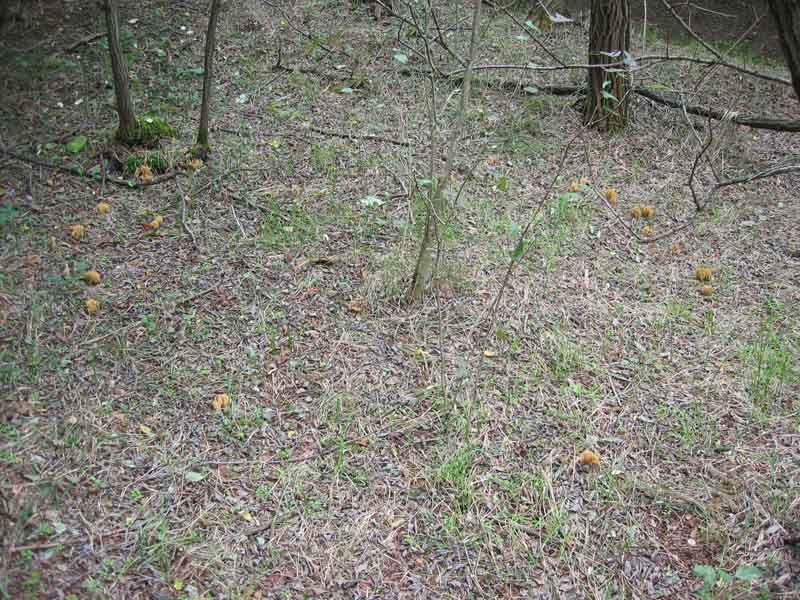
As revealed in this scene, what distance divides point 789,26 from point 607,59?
374cm

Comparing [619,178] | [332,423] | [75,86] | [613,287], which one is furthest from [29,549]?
[619,178]

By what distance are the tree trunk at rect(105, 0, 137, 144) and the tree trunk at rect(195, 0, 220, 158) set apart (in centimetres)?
46

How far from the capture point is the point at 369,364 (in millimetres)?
3273

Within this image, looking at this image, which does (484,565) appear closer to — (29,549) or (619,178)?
(29,549)

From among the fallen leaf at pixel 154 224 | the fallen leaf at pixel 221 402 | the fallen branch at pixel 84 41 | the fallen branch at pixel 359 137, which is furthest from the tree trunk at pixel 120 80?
the fallen leaf at pixel 221 402

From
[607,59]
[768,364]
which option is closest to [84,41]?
[607,59]

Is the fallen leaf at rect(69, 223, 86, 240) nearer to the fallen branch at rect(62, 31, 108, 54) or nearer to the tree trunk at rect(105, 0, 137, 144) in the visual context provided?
the tree trunk at rect(105, 0, 137, 144)

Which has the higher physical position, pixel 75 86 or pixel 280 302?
pixel 75 86

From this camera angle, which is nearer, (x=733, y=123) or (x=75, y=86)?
(x=75, y=86)

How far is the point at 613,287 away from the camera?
13.0ft

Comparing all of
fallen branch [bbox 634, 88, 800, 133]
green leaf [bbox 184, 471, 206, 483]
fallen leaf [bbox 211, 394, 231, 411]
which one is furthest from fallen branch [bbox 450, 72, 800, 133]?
green leaf [bbox 184, 471, 206, 483]

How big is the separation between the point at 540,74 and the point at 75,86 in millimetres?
4306

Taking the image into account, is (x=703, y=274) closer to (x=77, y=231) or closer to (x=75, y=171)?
(x=77, y=231)

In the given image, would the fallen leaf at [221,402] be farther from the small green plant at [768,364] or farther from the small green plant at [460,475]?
the small green plant at [768,364]
